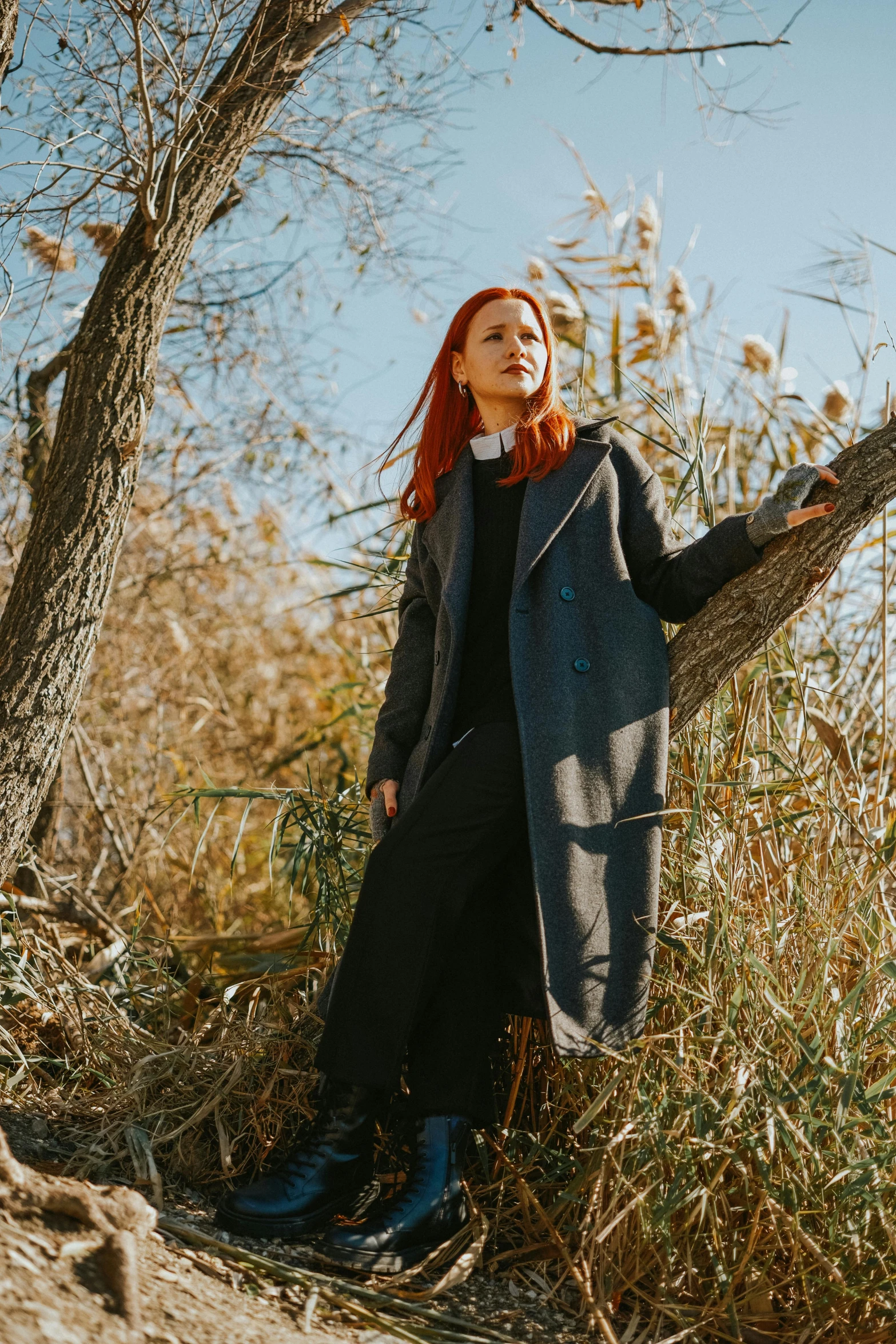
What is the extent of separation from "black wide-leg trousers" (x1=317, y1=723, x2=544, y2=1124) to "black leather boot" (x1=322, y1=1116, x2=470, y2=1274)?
0.13 feet

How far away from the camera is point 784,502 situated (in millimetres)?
1646

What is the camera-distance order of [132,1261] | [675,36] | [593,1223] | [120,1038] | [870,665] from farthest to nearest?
[675,36] < [870,665] < [120,1038] < [593,1223] < [132,1261]

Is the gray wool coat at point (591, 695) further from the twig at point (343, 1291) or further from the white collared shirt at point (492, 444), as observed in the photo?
the twig at point (343, 1291)

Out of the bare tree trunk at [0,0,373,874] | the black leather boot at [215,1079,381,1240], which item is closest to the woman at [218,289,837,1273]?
the black leather boot at [215,1079,381,1240]

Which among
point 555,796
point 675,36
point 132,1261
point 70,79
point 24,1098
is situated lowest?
point 24,1098

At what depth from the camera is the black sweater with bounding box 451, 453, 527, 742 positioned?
6.31ft

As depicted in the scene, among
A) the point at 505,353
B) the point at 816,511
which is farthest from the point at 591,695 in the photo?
the point at 505,353

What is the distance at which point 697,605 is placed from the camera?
5.99ft

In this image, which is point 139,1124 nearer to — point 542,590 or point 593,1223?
point 593,1223

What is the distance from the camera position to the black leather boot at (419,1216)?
1560mm

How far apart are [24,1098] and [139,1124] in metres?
0.27

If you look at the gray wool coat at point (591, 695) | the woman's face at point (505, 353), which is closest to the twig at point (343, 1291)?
the gray wool coat at point (591, 695)

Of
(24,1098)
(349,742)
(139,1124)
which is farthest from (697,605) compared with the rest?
(349,742)

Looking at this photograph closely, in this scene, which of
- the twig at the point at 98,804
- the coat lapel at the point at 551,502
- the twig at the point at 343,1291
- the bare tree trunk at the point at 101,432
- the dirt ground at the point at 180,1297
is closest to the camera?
the dirt ground at the point at 180,1297
